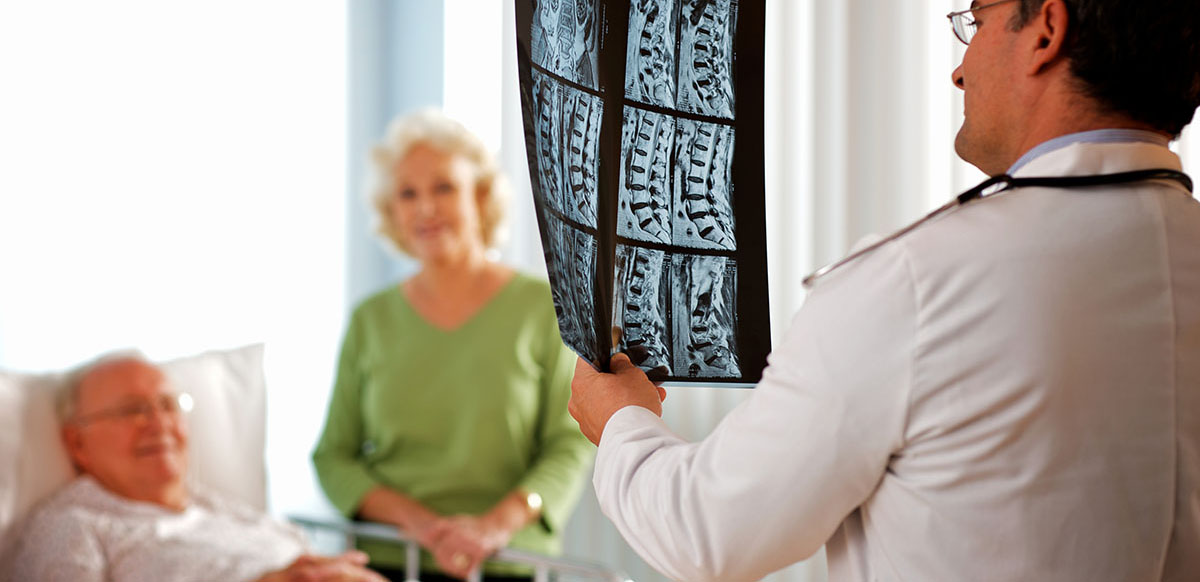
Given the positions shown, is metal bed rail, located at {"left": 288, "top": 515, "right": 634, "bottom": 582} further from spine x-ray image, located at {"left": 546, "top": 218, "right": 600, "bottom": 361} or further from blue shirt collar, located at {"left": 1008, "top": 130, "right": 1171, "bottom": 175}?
blue shirt collar, located at {"left": 1008, "top": 130, "right": 1171, "bottom": 175}

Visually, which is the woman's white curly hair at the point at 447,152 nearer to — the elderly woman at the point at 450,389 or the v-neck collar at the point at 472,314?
the elderly woman at the point at 450,389

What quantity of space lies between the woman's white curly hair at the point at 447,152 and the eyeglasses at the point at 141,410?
67cm

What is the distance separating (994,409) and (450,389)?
1.70 meters

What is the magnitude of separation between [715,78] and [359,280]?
2471mm

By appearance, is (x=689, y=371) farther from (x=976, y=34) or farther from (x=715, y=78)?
(x=976, y=34)

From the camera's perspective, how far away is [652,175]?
897 mm

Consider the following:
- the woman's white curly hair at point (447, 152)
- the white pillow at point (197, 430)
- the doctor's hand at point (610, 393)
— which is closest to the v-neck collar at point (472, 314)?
the woman's white curly hair at point (447, 152)

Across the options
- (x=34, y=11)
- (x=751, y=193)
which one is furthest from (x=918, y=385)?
(x=34, y=11)

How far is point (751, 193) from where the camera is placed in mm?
925

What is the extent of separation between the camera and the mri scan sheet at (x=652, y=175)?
0.87 meters

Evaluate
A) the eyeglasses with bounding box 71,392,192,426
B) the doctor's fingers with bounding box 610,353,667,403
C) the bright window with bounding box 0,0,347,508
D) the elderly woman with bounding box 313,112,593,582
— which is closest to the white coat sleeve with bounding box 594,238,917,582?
the doctor's fingers with bounding box 610,353,667,403

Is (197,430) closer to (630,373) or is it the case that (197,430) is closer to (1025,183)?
(630,373)

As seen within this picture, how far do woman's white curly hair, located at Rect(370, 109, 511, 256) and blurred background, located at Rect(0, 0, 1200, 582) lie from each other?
374 mm

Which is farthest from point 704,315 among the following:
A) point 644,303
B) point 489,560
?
point 489,560
